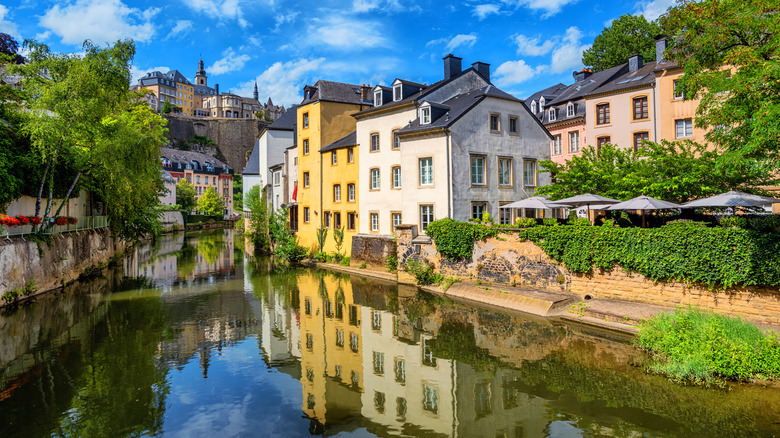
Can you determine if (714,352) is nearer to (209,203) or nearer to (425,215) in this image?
(425,215)

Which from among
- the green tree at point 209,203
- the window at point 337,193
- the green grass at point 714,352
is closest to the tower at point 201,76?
the green tree at point 209,203

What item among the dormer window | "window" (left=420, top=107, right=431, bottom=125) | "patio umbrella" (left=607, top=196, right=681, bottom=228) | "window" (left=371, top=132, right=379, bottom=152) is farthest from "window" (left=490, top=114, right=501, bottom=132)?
"patio umbrella" (left=607, top=196, right=681, bottom=228)

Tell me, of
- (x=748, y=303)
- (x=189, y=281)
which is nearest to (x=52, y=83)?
(x=189, y=281)

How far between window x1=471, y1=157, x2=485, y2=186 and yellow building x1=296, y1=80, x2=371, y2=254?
912cm

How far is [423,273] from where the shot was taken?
2453 cm

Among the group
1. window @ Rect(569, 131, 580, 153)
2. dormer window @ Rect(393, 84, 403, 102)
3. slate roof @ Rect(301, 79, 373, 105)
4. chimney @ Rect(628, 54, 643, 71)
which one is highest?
chimney @ Rect(628, 54, 643, 71)

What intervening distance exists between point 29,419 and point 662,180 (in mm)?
22449

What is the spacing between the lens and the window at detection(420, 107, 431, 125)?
87.8ft

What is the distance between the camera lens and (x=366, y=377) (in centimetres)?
1251

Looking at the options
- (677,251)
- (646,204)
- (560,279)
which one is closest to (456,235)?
(560,279)

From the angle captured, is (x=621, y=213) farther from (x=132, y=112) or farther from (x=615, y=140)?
(x=132, y=112)

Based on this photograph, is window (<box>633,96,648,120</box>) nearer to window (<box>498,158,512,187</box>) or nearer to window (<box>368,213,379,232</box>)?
window (<box>498,158,512,187</box>)

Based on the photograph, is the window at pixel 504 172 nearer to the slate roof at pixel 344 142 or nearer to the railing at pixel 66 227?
the slate roof at pixel 344 142

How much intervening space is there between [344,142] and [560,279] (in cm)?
1939
